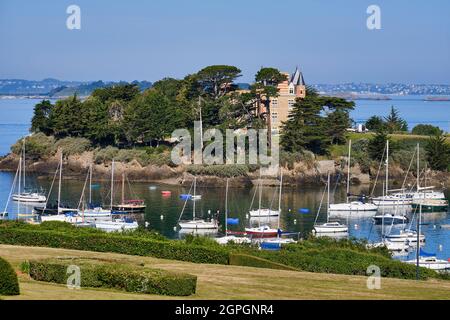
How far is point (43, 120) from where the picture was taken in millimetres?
94375

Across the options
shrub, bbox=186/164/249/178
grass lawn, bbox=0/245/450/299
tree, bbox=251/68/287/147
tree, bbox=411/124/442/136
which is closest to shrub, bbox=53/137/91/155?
shrub, bbox=186/164/249/178

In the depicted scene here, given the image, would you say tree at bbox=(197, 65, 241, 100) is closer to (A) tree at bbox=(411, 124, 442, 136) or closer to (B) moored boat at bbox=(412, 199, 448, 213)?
(A) tree at bbox=(411, 124, 442, 136)

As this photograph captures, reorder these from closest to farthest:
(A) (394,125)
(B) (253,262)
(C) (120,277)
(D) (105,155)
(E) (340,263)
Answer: (C) (120,277)
(B) (253,262)
(E) (340,263)
(D) (105,155)
(A) (394,125)

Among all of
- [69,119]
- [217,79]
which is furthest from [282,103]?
[69,119]

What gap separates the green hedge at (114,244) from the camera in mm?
32000

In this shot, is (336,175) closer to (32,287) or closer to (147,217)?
(147,217)

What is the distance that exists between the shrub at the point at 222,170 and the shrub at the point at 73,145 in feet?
38.3

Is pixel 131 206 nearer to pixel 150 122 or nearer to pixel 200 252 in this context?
pixel 150 122

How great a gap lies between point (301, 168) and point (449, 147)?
14592mm

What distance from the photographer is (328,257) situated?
3416 centimetres

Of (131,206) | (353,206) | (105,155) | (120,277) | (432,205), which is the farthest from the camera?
(105,155)

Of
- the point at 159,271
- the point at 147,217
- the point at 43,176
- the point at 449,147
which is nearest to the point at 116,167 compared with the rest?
the point at 43,176

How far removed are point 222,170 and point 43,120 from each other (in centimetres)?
2293

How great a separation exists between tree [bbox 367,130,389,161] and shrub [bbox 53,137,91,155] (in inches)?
954
